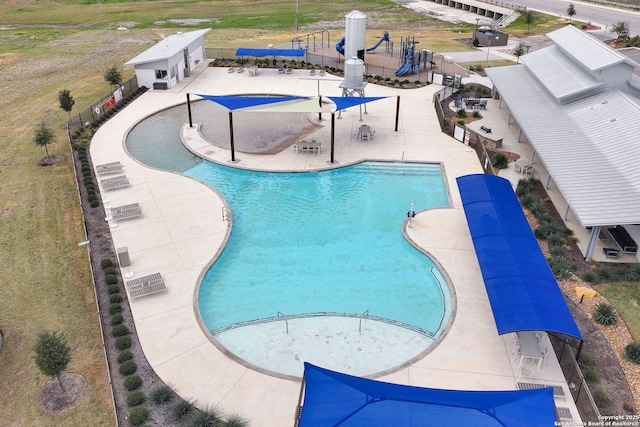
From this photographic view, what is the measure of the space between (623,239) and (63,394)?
82.1 ft

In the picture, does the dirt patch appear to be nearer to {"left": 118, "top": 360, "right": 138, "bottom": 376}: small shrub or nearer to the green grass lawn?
{"left": 118, "top": 360, "right": 138, "bottom": 376}: small shrub

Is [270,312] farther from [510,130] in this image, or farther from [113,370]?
[510,130]

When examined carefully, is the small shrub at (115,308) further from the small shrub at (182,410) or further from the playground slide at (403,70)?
the playground slide at (403,70)

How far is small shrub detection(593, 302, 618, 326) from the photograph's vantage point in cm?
1983

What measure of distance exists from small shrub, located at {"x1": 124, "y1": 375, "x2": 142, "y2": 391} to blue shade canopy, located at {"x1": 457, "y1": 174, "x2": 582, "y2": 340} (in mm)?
12660

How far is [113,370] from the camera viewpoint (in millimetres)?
17797

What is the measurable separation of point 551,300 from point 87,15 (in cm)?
9729

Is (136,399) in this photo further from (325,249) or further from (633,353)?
(633,353)

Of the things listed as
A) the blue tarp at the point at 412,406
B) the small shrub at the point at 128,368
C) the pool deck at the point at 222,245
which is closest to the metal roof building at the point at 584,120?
the pool deck at the point at 222,245

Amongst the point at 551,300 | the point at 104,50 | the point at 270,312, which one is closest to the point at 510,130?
the point at 551,300

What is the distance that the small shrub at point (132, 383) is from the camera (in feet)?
A: 55.7

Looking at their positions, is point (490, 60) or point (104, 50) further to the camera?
point (104, 50)

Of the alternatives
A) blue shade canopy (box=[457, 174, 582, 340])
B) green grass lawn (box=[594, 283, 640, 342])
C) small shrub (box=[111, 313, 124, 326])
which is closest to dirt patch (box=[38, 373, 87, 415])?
small shrub (box=[111, 313, 124, 326])

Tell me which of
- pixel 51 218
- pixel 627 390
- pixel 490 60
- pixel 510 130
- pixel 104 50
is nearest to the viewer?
pixel 627 390
